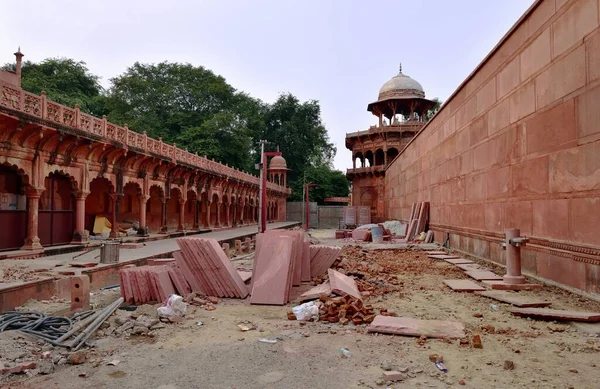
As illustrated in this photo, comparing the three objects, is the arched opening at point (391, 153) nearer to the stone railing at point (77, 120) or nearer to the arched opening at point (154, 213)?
the stone railing at point (77, 120)

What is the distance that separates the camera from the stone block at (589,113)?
508 cm

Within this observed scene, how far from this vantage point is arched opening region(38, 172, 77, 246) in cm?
1228

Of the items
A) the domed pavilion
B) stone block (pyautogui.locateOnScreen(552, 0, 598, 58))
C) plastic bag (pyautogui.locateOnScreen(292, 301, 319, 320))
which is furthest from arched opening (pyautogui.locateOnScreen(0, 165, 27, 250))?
the domed pavilion

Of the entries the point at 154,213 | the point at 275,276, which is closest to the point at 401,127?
the point at 154,213

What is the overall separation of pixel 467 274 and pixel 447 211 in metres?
5.29

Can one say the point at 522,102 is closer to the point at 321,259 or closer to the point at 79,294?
the point at 321,259

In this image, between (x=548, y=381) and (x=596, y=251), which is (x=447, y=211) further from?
(x=548, y=381)

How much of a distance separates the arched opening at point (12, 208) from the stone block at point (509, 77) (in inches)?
479

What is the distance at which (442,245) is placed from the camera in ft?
41.8

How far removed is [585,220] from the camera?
5336 millimetres

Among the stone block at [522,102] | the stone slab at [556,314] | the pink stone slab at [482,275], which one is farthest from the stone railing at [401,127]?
the stone slab at [556,314]

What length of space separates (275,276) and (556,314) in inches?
146

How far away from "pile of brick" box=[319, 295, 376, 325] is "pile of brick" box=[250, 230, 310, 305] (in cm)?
104

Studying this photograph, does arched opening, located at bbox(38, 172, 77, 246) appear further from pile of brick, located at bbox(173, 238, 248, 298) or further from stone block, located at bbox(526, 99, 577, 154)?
stone block, located at bbox(526, 99, 577, 154)
